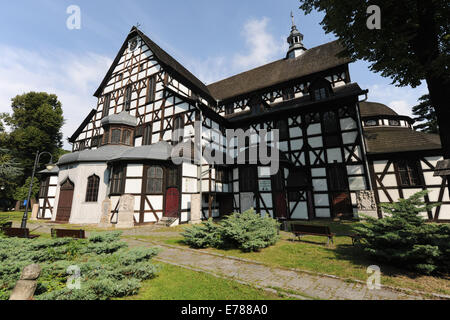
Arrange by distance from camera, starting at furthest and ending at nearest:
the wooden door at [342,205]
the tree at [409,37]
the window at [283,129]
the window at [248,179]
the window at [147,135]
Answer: the window at [147,135] < the window at [283,129] < the window at [248,179] < the wooden door at [342,205] < the tree at [409,37]

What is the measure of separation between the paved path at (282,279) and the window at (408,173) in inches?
538

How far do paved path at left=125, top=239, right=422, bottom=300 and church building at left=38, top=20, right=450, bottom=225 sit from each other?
8.47 meters

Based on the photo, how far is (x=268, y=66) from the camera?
2495 centimetres

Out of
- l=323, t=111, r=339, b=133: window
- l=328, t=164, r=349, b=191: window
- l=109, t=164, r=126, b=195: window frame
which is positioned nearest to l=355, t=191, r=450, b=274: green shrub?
l=328, t=164, r=349, b=191: window

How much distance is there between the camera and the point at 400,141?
14.9m

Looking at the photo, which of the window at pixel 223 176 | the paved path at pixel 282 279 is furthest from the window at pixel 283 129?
the paved path at pixel 282 279

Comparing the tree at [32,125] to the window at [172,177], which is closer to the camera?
the window at [172,177]

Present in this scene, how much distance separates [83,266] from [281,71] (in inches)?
941

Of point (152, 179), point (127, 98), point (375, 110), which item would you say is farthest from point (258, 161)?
point (127, 98)

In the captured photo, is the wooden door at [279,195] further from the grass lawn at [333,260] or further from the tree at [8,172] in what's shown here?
the tree at [8,172]

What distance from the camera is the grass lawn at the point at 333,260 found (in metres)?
4.68

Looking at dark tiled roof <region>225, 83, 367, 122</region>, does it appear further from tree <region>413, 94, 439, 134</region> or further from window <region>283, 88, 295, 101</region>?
tree <region>413, 94, 439, 134</region>

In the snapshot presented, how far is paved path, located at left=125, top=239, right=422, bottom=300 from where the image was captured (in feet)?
13.5

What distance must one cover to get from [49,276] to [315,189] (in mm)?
16395
